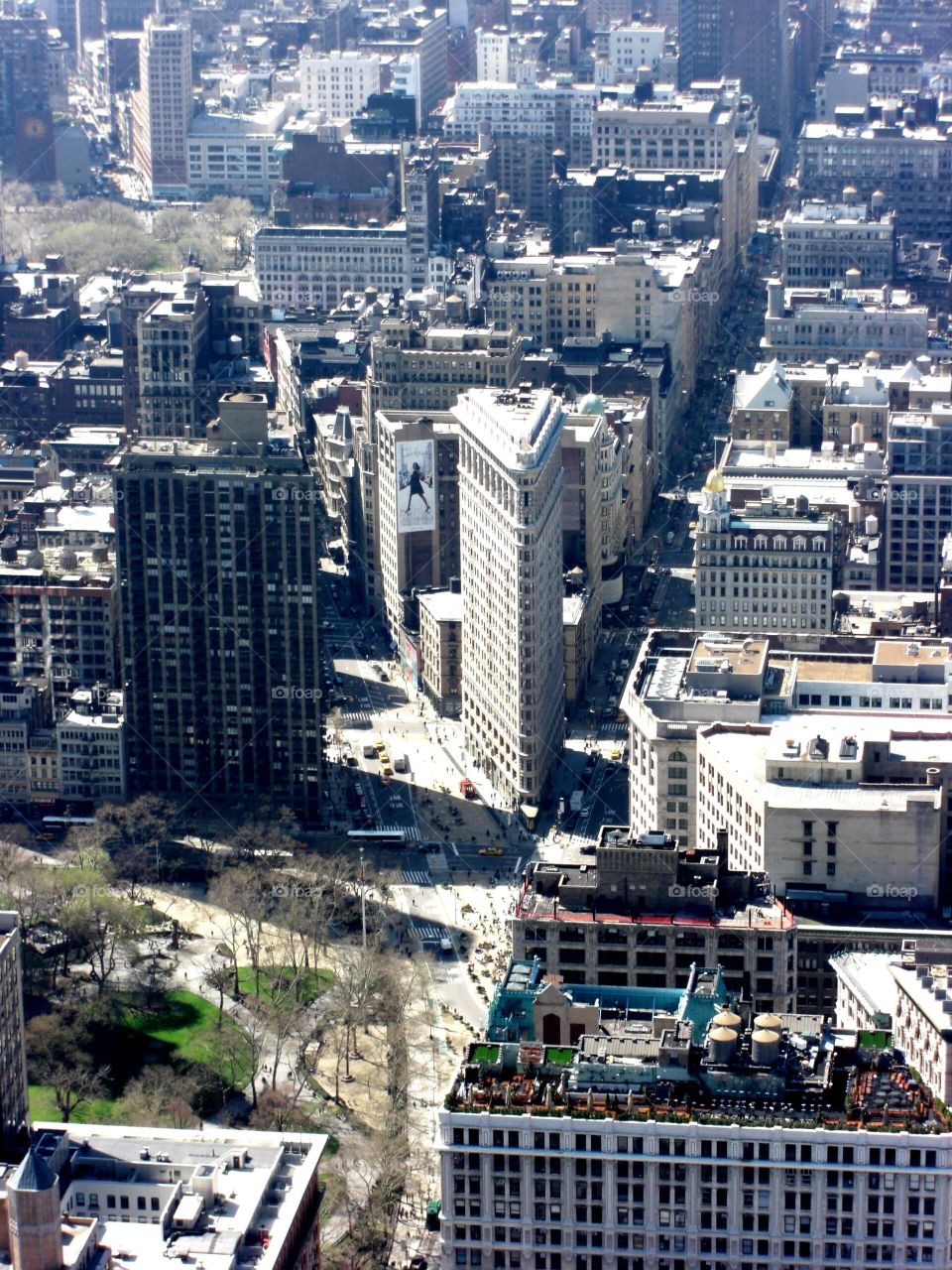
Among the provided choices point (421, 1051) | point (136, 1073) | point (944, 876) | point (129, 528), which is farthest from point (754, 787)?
point (129, 528)

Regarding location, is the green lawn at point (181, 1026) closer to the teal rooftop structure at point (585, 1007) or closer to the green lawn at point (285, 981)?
the green lawn at point (285, 981)

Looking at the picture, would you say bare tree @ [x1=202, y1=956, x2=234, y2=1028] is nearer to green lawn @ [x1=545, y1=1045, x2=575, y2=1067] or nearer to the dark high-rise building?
the dark high-rise building

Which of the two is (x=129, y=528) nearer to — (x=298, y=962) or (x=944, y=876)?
(x=298, y=962)

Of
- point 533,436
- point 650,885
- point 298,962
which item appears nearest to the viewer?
point 650,885

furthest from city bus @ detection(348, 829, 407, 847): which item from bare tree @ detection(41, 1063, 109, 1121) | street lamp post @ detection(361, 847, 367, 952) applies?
bare tree @ detection(41, 1063, 109, 1121)

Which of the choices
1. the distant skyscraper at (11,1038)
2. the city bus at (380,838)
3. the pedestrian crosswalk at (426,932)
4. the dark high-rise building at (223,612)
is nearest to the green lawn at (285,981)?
the pedestrian crosswalk at (426,932)
